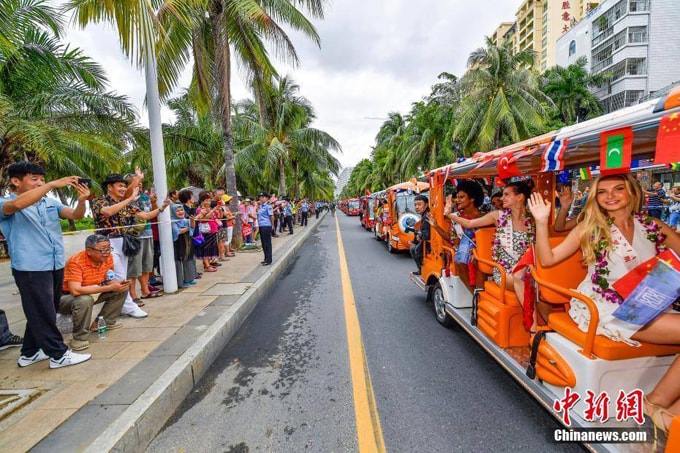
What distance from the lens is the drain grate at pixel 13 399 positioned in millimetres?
2647

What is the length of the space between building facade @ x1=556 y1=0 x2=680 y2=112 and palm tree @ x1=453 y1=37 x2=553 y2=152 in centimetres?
2373

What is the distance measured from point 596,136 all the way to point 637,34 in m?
50.9

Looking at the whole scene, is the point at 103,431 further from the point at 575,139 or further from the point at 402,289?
the point at 402,289

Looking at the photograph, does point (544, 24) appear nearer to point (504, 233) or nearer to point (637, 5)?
point (637, 5)

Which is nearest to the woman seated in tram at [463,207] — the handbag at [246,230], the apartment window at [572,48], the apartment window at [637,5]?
the handbag at [246,230]

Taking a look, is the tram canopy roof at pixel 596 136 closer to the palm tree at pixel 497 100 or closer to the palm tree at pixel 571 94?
the palm tree at pixel 497 100

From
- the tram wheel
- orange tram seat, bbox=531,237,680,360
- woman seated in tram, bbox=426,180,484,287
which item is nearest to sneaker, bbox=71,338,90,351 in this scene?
the tram wheel

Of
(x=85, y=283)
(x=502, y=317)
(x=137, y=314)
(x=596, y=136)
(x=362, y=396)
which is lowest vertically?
(x=362, y=396)

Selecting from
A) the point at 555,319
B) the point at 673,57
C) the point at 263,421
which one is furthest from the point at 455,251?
the point at 673,57

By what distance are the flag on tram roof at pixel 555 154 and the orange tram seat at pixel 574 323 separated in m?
0.87

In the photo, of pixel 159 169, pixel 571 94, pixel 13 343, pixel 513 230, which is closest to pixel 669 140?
pixel 513 230

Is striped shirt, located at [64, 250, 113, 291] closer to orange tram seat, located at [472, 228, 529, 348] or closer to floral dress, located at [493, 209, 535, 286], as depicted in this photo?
orange tram seat, located at [472, 228, 529, 348]

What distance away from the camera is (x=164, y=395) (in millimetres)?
2893

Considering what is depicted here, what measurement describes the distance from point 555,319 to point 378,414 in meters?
1.64
